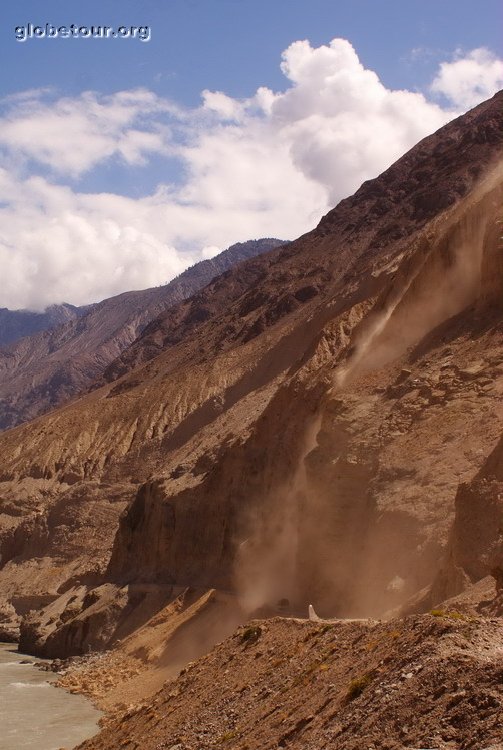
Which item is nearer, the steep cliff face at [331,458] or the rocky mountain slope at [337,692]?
the rocky mountain slope at [337,692]

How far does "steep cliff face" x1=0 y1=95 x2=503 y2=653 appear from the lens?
868 inches

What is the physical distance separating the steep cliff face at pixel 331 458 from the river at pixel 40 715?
211 inches

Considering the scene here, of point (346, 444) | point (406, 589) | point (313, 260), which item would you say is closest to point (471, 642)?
point (406, 589)

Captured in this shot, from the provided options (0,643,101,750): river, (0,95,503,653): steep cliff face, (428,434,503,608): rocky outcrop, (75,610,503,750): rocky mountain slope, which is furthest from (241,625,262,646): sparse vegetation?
(0,643,101,750): river

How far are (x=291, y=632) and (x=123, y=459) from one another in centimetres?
5803

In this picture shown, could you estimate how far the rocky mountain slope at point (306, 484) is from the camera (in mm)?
21516

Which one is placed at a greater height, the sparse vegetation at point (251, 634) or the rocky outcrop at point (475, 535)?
the rocky outcrop at point (475, 535)

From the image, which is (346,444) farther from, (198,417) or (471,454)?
(198,417)

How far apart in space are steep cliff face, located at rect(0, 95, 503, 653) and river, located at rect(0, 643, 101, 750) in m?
5.37

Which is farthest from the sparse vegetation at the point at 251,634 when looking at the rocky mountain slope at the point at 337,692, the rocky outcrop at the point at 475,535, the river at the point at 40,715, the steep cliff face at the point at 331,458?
the river at the point at 40,715

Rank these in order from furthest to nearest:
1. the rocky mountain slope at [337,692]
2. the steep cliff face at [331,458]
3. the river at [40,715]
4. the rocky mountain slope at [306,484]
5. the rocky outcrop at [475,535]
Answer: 1. the river at [40,715]
2. the steep cliff face at [331,458]
3. the rocky mountain slope at [306,484]
4. the rocky outcrop at [475,535]
5. the rocky mountain slope at [337,692]

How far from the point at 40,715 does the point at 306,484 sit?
392 inches

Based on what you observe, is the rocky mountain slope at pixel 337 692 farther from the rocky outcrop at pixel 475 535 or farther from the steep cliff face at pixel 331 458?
the steep cliff face at pixel 331 458

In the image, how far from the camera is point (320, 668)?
41.0ft
